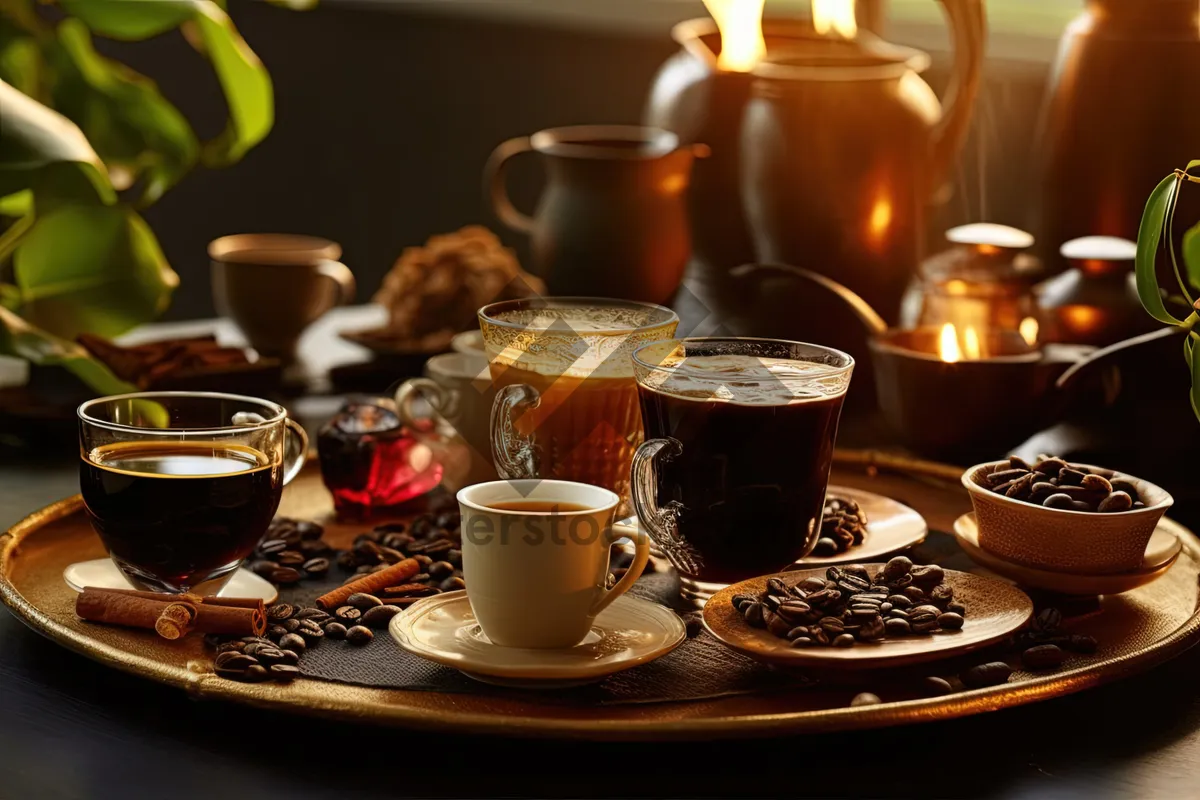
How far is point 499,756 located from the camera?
83 cm

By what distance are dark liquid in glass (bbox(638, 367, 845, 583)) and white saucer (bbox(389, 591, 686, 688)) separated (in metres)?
0.07

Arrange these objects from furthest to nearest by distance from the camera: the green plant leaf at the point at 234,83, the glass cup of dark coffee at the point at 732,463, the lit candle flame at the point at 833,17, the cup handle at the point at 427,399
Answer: the lit candle flame at the point at 833,17, the green plant leaf at the point at 234,83, the cup handle at the point at 427,399, the glass cup of dark coffee at the point at 732,463

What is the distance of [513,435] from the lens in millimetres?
1147

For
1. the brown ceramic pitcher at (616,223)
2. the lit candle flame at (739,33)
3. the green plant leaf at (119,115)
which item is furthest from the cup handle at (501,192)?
the green plant leaf at (119,115)

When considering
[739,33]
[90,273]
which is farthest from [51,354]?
[739,33]

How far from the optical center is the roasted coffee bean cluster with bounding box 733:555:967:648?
2.99 ft

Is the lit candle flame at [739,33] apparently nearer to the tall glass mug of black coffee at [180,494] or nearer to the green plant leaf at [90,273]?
the green plant leaf at [90,273]

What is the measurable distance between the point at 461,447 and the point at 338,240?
8.69ft

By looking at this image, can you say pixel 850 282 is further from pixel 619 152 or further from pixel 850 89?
pixel 619 152

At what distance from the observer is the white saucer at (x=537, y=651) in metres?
0.88

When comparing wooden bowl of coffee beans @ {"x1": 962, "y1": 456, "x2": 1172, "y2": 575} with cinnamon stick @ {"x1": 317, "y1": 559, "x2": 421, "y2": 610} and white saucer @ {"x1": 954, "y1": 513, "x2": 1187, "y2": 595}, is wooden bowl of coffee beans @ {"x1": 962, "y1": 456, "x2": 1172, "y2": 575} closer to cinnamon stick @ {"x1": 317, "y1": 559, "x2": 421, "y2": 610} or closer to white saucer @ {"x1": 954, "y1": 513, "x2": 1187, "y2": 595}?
white saucer @ {"x1": 954, "y1": 513, "x2": 1187, "y2": 595}

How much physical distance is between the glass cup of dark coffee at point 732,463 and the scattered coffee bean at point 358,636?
0.21m

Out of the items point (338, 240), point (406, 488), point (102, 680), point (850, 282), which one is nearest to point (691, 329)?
point (850, 282)

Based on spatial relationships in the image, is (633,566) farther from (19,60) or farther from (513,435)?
(19,60)
